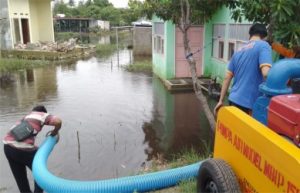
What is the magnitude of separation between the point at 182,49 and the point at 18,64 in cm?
1024

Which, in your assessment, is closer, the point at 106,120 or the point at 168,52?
the point at 106,120

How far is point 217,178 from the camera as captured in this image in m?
2.99

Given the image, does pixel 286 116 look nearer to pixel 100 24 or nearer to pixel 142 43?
pixel 142 43

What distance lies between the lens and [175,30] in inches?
562

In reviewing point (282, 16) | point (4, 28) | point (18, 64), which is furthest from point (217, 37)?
point (4, 28)

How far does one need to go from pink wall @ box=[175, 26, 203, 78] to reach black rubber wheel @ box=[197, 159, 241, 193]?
11.4 meters

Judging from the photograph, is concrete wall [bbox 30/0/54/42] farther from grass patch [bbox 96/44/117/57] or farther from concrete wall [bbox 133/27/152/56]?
concrete wall [bbox 133/27/152/56]

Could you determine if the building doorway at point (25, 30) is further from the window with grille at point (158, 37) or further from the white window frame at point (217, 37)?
the white window frame at point (217, 37)

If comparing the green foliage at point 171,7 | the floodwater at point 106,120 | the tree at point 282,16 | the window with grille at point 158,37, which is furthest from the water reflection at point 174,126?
the window with grille at point 158,37

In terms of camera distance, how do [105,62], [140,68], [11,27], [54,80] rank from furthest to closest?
[11,27]
[105,62]
[140,68]
[54,80]

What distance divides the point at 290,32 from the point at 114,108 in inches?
292

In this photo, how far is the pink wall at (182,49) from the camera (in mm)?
14438

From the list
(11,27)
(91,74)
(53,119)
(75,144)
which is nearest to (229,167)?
(53,119)

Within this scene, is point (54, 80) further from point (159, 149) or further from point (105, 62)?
point (159, 149)
